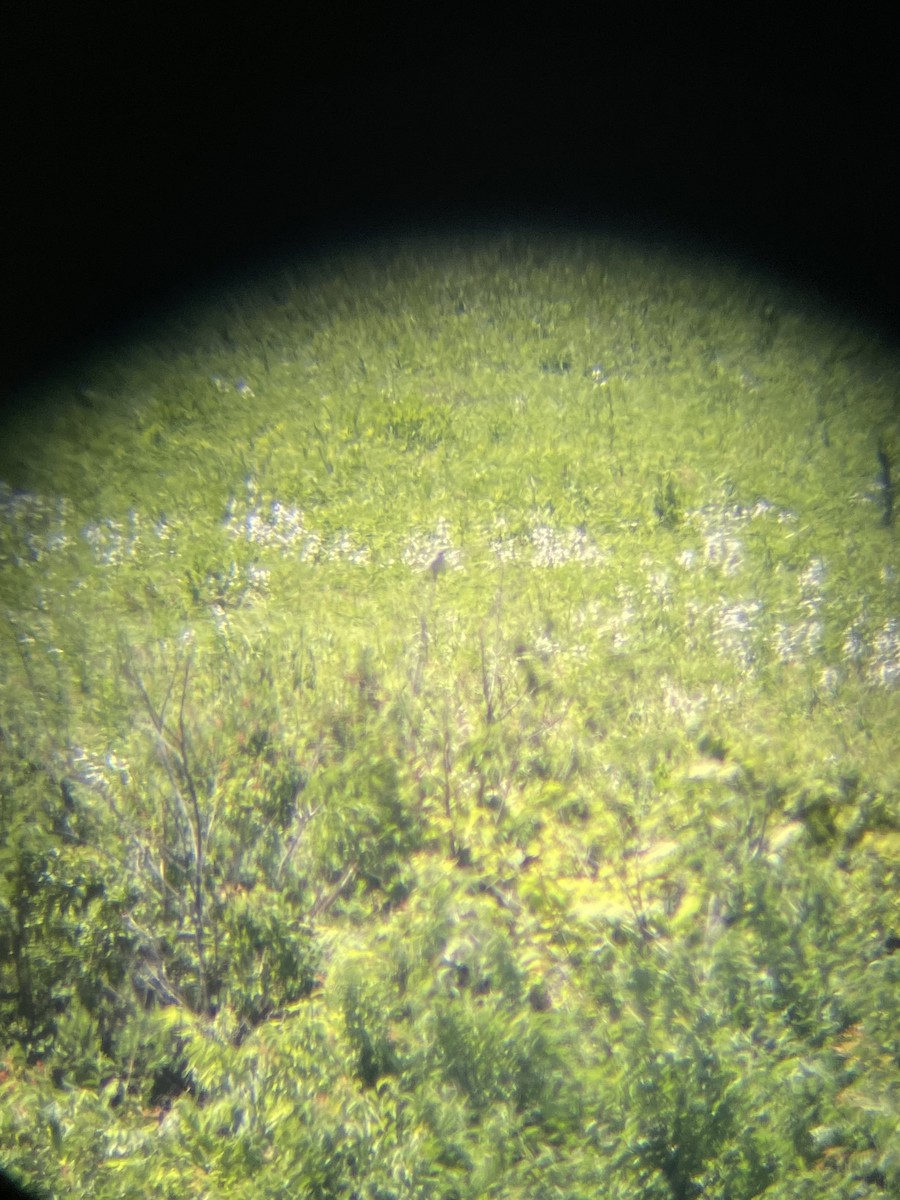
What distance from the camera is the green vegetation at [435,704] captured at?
1.74 metres

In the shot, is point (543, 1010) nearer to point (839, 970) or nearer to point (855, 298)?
point (839, 970)

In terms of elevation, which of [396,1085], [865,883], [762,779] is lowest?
[396,1085]

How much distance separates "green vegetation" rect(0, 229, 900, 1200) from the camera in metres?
1.74

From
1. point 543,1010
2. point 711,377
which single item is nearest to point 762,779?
point 543,1010

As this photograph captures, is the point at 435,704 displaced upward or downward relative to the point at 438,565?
downward

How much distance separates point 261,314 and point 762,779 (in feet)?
4.80

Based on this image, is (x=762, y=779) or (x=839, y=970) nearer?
(x=839, y=970)

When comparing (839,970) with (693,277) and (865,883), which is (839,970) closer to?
(865,883)

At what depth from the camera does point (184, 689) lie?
1885 mm

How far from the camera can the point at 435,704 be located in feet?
6.26

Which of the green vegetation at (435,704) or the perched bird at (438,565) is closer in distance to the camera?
the green vegetation at (435,704)

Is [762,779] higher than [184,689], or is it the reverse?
[184,689]

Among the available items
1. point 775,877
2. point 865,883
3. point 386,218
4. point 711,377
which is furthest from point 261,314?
point 865,883

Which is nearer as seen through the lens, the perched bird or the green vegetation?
the green vegetation
